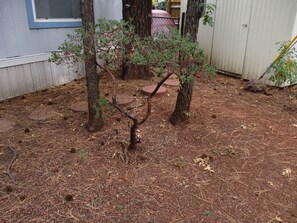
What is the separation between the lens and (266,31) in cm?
477

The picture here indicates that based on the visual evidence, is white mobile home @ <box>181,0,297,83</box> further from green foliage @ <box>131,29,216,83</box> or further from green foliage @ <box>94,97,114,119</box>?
green foliage @ <box>94,97,114,119</box>

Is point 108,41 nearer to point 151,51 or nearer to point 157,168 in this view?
point 151,51

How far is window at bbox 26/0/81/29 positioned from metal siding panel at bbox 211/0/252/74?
2835 mm

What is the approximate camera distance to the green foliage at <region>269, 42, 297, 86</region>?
4191 millimetres

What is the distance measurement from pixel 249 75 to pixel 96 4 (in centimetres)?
321

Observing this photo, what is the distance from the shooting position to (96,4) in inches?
198

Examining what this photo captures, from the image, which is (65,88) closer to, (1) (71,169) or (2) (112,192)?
(1) (71,169)

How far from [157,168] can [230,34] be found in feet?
12.8

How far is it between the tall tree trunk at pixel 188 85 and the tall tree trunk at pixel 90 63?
89 centimetres

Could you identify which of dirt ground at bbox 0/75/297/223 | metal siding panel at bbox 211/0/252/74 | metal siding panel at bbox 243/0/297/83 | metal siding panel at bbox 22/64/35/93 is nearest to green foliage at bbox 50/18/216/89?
dirt ground at bbox 0/75/297/223

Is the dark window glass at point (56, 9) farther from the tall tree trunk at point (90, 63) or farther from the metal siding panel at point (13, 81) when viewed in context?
the tall tree trunk at point (90, 63)

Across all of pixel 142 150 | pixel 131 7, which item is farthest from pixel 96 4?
pixel 142 150

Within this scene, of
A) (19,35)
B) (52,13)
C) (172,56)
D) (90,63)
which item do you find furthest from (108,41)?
(52,13)

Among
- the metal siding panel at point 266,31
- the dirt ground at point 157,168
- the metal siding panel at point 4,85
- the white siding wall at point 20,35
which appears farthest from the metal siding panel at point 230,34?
the metal siding panel at point 4,85
